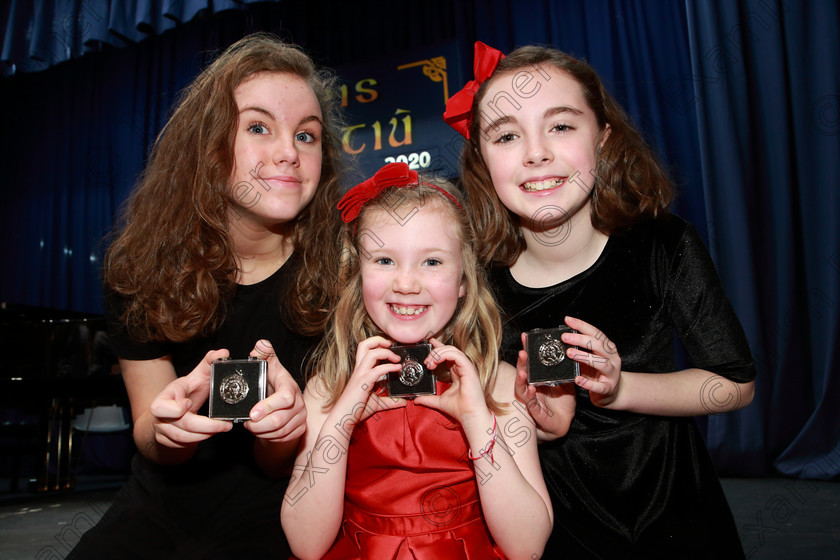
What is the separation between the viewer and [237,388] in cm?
140

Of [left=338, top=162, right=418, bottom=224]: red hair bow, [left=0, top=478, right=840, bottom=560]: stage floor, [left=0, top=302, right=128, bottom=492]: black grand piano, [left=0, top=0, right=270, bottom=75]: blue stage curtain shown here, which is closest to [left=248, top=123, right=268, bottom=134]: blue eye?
[left=338, top=162, right=418, bottom=224]: red hair bow

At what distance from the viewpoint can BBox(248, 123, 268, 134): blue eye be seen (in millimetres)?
1891

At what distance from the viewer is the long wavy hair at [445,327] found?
5.60ft

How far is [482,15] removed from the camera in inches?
209

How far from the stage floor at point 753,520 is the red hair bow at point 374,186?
204 centimetres

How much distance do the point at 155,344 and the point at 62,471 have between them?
401 centimetres

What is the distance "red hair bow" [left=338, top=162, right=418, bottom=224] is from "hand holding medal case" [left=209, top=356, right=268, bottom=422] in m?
0.56

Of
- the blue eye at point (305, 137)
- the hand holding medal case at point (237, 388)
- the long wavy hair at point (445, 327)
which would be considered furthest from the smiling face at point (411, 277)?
the blue eye at point (305, 137)

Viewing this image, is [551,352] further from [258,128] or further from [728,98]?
[728,98]

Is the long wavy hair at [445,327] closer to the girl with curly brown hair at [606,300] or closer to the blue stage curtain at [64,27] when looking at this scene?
the girl with curly brown hair at [606,300]

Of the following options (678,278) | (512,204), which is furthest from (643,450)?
(512,204)

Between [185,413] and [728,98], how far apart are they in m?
4.15

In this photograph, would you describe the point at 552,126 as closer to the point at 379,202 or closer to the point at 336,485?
the point at 379,202

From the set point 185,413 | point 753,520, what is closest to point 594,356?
point 185,413
